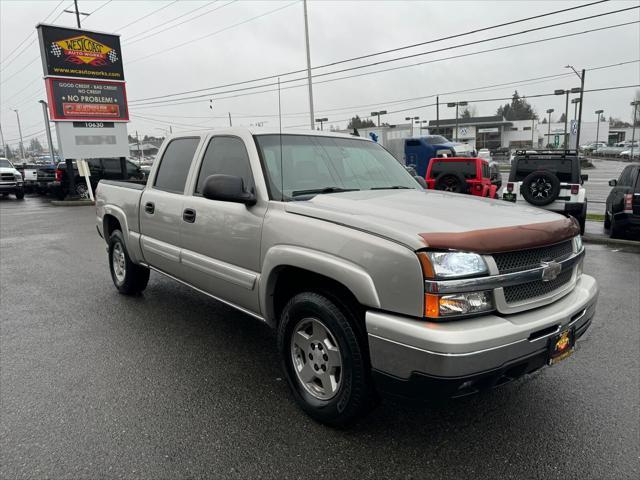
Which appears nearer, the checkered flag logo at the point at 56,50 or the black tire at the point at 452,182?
the black tire at the point at 452,182

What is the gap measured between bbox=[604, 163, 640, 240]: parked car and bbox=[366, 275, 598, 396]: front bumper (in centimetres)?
802

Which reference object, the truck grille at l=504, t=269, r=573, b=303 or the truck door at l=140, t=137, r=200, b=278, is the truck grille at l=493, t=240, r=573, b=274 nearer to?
the truck grille at l=504, t=269, r=573, b=303

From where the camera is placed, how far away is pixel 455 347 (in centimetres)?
209

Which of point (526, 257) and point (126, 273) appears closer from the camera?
point (526, 257)

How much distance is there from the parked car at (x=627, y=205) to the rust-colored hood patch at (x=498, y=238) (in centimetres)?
780

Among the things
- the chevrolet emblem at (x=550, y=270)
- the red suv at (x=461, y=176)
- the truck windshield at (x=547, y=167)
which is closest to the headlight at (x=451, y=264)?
the chevrolet emblem at (x=550, y=270)

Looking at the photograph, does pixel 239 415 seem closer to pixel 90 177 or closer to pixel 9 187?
pixel 90 177

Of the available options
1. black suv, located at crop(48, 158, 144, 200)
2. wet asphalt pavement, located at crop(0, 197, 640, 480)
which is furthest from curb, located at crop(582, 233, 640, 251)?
black suv, located at crop(48, 158, 144, 200)

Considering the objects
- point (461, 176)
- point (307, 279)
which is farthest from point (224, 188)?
point (461, 176)

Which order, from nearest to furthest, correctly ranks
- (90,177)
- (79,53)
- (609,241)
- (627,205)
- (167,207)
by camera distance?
(167,207), (627,205), (609,241), (79,53), (90,177)

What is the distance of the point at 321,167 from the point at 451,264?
1.65m

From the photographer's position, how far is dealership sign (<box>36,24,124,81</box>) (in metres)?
17.7

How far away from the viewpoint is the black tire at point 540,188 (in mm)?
10000

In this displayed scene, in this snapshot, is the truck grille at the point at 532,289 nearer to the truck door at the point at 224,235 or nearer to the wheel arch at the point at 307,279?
the wheel arch at the point at 307,279
